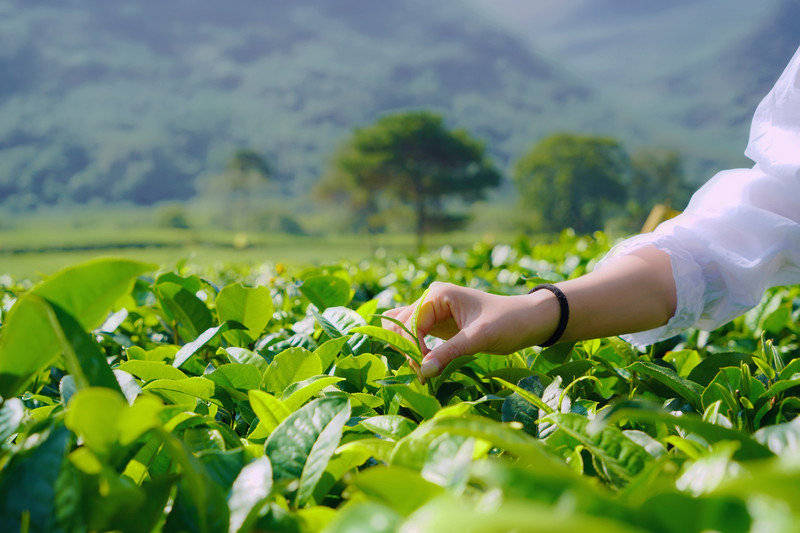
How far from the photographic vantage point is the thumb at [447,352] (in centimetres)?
62

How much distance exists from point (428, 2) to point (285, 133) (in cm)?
3638

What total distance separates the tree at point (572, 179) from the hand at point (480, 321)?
4263cm

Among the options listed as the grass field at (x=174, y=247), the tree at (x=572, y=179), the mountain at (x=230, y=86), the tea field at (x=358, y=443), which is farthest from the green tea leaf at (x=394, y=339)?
the mountain at (x=230, y=86)

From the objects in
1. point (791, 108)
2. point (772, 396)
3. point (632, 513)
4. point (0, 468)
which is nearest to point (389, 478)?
point (632, 513)

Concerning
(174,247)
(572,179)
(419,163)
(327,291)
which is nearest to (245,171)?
(419,163)

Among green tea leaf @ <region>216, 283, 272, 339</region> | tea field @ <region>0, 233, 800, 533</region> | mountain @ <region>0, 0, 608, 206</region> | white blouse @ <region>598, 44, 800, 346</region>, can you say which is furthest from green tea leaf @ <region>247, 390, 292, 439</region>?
mountain @ <region>0, 0, 608, 206</region>

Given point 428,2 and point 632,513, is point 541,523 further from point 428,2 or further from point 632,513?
point 428,2

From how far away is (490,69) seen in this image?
85.8 m

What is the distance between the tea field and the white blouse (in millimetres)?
93

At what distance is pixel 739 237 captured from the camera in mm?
793

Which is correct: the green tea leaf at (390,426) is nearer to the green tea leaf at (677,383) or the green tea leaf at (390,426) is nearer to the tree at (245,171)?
the green tea leaf at (677,383)

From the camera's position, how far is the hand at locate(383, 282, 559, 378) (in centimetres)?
64

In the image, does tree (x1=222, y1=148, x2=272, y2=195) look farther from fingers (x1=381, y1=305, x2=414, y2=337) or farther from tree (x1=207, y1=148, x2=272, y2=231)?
fingers (x1=381, y1=305, x2=414, y2=337)

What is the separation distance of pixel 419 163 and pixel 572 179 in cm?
1258
